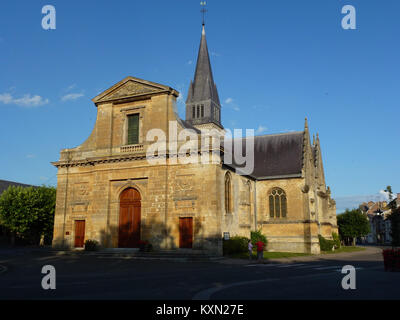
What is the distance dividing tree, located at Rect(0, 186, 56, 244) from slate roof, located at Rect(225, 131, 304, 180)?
77.4ft

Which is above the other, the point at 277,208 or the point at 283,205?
the point at 283,205

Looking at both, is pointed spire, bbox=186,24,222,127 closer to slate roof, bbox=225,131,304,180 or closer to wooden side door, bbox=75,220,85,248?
slate roof, bbox=225,131,304,180

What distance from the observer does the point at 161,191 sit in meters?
25.5

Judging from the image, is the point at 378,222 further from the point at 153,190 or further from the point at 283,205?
the point at 153,190

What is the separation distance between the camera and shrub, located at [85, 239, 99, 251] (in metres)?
26.2

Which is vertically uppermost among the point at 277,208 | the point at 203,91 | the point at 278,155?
the point at 203,91

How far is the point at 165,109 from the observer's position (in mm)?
26766

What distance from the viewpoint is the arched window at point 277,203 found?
33.1m

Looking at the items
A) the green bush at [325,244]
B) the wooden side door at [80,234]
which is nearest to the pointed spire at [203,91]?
the green bush at [325,244]

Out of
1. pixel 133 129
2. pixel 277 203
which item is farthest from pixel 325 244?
pixel 133 129

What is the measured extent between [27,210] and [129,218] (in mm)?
19206

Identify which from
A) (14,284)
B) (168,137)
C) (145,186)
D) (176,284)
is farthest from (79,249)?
(176,284)

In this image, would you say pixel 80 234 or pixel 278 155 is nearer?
pixel 80 234
